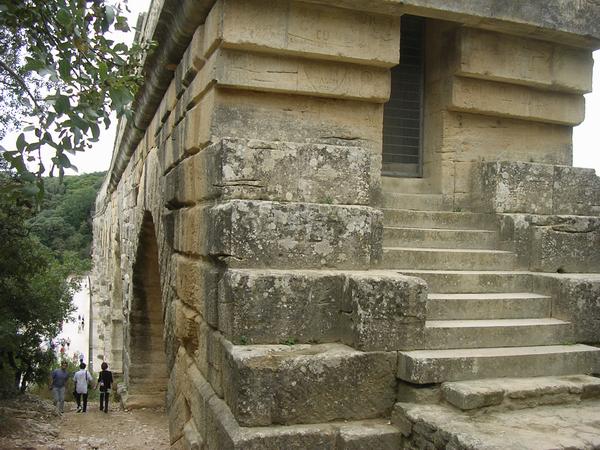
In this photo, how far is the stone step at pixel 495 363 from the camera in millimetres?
3201

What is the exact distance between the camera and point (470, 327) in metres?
3.52

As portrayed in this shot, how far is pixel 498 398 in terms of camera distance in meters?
3.09

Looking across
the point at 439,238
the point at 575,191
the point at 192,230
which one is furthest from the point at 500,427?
the point at 192,230

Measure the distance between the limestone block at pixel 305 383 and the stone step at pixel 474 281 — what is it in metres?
0.79

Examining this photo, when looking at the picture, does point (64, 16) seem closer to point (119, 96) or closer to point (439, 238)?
point (119, 96)

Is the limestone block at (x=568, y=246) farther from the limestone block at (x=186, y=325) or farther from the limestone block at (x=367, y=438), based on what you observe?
the limestone block at (x=186, y=325)

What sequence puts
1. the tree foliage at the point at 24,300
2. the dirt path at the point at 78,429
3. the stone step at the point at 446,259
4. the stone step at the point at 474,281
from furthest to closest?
the tree foliage at the point at 24,300 → the dirt path at the point at 78,429 → the stone step at the point at 446,259 → the stone step at the point at 474,281

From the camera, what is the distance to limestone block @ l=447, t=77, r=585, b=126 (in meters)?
4.53

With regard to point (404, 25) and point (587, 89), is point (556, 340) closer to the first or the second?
point (587, 89)

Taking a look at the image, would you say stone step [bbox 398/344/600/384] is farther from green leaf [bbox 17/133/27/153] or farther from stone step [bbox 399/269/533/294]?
green leaf [bbox 17/133/27/153]

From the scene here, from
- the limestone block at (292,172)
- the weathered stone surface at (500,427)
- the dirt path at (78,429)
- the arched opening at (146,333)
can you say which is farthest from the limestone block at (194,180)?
the dirt path at (78,429)

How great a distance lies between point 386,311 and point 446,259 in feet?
3.36

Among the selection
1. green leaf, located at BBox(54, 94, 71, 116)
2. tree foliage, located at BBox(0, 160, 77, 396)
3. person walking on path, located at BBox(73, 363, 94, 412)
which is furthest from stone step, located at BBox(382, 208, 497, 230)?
person walking on path, located at BBox(73, 363, 94, 412)

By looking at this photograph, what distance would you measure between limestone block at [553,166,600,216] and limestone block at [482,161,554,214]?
66mm
